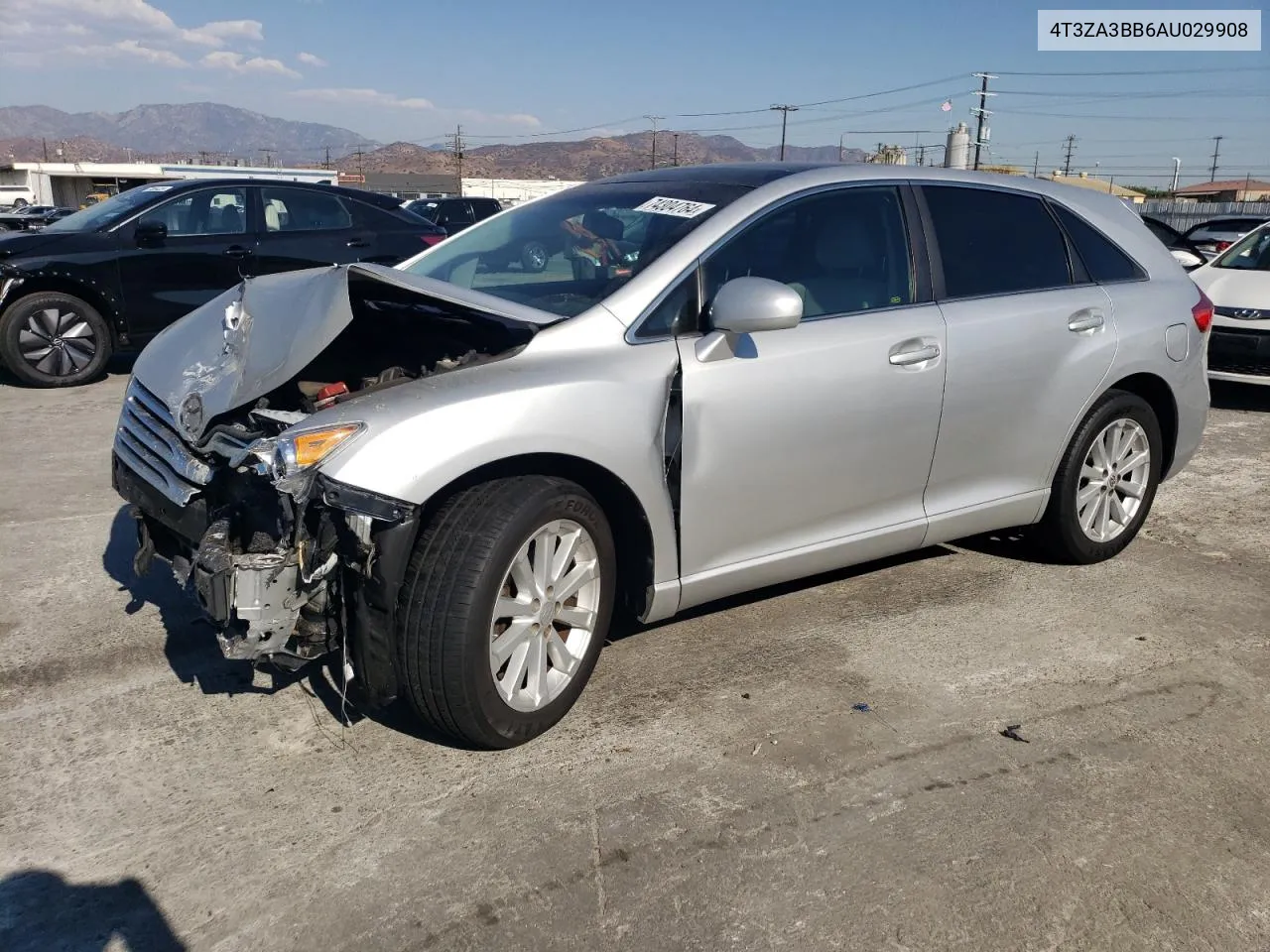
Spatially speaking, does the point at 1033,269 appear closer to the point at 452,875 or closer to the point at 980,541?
the point at 980,541

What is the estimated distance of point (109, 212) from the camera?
8680mm

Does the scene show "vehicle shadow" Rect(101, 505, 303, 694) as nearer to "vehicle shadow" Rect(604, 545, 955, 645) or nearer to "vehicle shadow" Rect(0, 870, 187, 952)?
"vehicle shadow" Rect(0, 870, 187, 952)

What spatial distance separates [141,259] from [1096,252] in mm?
7260

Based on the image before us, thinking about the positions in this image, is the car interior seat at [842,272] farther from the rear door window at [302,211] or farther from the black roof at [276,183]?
the rear door window at [302,211]

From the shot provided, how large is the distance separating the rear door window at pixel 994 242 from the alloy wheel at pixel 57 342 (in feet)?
23.4

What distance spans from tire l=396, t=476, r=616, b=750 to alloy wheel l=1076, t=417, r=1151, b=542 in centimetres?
251

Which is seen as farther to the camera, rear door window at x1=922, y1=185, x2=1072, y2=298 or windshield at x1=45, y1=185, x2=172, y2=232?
windshield at x1=45, y1=185, x2=172, y2=232

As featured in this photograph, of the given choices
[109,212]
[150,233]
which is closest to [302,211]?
[150,233]

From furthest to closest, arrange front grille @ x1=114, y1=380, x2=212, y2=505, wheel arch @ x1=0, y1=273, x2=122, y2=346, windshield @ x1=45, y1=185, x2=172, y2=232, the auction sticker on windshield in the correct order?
windshield @ x1=45, y1=185, x2=172, y2=232
wheel arch @ x1=0, y1=273, x2=122, y2=346
the auction sticker on windshield
front grille @ x1=114, y1=380, x2=212, y2=505

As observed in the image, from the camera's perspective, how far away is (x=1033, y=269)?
430cm

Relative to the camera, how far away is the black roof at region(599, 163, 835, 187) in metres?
3.76

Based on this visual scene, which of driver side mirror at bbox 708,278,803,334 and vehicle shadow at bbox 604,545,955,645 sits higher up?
driver side mirror at bbox 708,278,803,334

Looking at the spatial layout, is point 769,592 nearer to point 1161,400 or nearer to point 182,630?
point 1161,400

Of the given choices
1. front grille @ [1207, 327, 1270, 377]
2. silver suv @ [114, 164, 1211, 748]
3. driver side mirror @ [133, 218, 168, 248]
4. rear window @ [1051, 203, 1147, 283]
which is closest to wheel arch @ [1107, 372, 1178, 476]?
A: silver suv @ [114, 164, 1211, 748]
